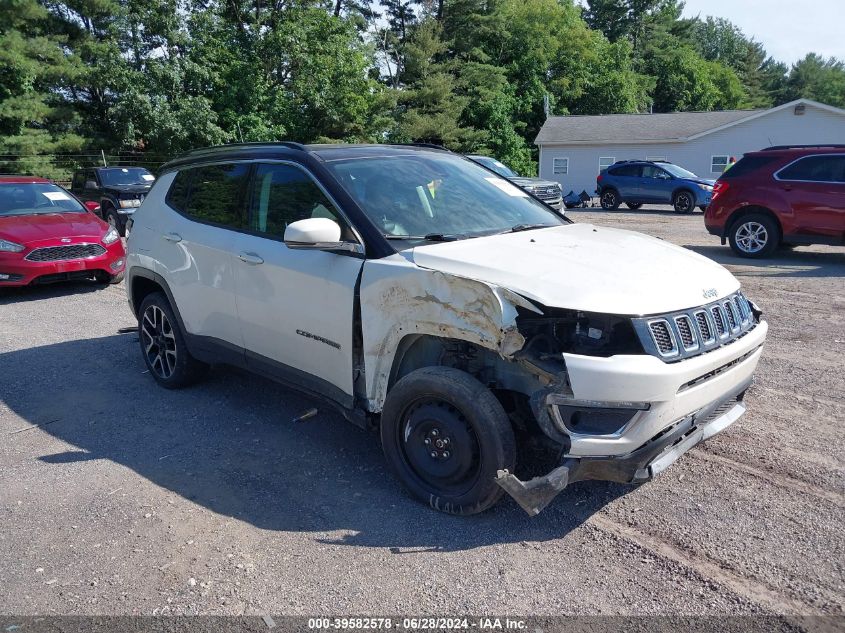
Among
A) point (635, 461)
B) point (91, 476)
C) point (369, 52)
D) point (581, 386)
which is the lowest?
point (91, 476)

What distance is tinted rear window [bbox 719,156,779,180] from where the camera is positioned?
37.4 ft

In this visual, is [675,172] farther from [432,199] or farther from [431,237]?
[431,237]

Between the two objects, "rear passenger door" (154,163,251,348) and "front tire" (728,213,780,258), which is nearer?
"rear passenger door" (154,163,251,348)

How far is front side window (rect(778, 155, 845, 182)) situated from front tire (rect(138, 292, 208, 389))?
9.89 meters

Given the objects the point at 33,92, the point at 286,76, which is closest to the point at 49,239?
the point at 33,92

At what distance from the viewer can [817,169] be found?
35.8 feet

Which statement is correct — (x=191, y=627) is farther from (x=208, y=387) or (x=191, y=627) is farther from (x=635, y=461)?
(x=208, y=387)

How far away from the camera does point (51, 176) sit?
89.4 feet

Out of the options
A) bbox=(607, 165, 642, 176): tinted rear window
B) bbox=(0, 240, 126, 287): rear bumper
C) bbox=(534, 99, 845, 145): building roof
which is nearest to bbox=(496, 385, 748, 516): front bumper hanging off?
bbox=(0, 240, 126, 287): rear bumper

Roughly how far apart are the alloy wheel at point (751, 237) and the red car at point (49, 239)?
32.9ft

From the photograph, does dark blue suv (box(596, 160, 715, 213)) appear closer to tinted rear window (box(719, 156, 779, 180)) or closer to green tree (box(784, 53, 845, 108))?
tinted rear window (box(719, 156, 779, 180))

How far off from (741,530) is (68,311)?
8.27m

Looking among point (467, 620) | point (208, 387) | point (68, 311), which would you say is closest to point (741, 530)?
point (467, 620)

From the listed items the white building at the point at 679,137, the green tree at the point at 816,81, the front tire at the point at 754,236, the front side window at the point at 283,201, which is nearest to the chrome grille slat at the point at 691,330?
the front side window at the point at 283,201
